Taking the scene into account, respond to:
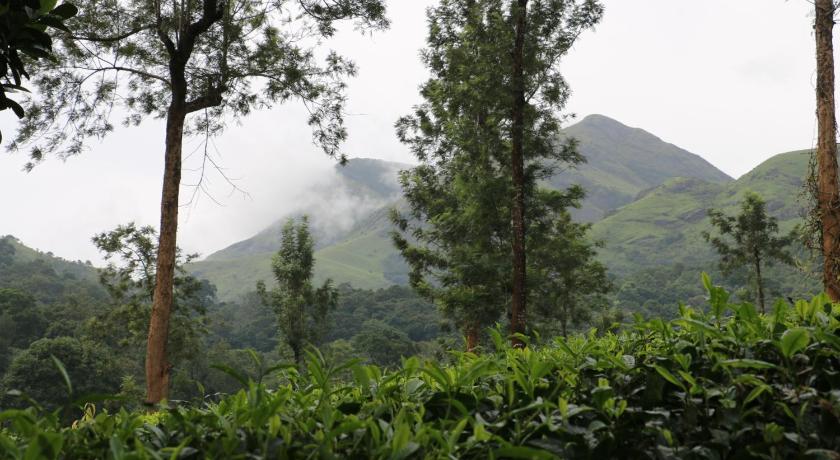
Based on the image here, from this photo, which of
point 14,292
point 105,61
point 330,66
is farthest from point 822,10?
point 14,292

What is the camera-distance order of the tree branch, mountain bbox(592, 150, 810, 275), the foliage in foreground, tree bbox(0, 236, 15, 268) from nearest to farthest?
the foliage in foreground
the tree branch
tree bbox(0, 236, 15, 268)
mountain bbox(592, 150, 810, 275)

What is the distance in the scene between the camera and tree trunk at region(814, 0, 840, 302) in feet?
31.9

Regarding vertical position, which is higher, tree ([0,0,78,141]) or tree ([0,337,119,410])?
tree ([0,0,78,141])

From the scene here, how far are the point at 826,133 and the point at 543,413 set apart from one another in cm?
1063

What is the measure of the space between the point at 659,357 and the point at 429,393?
646mm

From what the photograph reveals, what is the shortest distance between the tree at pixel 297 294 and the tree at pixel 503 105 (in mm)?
9463

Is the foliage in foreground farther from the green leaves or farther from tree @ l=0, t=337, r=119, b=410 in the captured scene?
tree @ l=0, t=337, r=119, b=410

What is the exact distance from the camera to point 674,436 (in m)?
1.41

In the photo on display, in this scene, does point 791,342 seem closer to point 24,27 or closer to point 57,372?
point 24,27

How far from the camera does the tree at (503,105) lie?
16.3 meters

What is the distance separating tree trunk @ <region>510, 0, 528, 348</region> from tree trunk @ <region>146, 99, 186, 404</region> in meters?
8.09

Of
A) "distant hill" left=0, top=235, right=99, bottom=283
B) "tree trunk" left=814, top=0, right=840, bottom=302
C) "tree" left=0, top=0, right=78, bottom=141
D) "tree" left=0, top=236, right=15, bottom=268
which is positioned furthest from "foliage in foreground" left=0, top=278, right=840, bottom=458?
"distant hill" left=0, top=235, right=99, bottom=283

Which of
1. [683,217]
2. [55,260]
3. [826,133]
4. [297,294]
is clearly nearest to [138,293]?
[297,294]

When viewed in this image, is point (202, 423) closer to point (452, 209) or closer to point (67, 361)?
point (452, 209)
